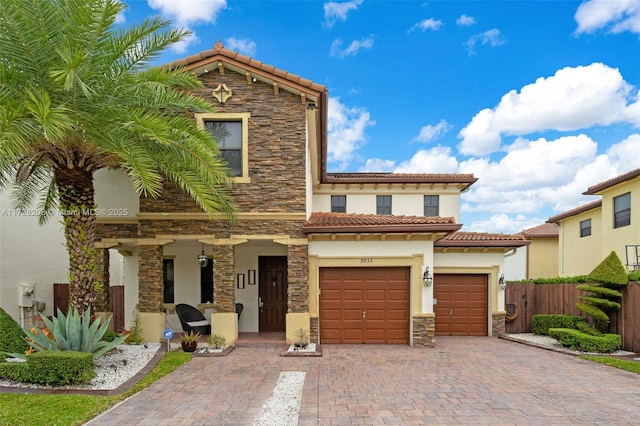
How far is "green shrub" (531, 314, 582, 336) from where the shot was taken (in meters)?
11.9

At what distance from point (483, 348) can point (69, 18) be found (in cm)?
1326

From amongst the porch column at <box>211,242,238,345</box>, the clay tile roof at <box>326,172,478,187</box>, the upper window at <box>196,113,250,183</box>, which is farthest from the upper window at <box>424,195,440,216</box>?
the porch column at <box>211,242,238,345</box>

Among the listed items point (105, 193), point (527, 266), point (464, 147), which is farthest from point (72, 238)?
point (527, 266)

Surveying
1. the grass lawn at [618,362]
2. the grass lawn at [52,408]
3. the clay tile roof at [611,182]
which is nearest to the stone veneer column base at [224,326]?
the grass lawn at [52,408]

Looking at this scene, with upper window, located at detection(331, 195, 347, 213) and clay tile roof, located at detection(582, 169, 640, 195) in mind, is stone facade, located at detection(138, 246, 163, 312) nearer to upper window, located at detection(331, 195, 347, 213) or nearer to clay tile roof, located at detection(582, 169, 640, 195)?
upper window, located at detection(331, 195, 347, 213)

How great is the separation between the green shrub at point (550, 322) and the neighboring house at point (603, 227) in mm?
4379

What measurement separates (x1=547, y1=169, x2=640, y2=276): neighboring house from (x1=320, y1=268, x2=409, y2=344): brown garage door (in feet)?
32.7

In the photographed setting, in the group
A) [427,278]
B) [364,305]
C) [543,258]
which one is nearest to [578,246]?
[543,258]

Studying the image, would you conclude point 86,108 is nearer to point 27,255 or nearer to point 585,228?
point 27,255

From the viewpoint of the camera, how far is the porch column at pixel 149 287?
34.8 feet

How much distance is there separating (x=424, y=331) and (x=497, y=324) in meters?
3.85

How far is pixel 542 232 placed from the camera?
85.4 feet

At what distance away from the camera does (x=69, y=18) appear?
23.3 feet

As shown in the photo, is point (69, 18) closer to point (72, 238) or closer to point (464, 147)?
point (72, 238)
